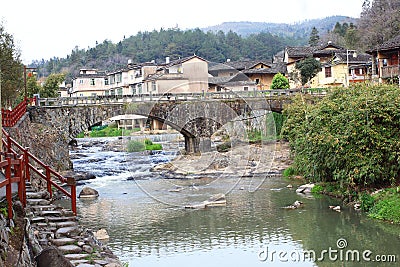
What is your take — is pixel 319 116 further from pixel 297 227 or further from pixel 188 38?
pixel 188 38

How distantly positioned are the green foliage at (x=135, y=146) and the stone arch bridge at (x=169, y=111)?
5.99 meters

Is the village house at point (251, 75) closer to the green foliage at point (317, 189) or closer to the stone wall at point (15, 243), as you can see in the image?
the green foliage at point (317, 189)

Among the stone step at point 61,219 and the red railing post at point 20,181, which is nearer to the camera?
the red railing post at point 20,181

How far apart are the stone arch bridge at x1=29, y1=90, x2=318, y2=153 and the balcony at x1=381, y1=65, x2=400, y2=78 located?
7723mm

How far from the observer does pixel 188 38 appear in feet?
356

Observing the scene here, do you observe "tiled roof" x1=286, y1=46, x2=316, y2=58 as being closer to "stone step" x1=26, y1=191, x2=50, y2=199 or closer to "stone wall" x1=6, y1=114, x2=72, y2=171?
"stone wall" x1=6, y1=114, x2=72, y2=171

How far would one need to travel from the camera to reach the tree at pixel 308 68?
192 ft

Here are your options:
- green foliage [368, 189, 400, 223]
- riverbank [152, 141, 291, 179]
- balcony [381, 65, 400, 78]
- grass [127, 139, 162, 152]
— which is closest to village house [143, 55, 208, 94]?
riverbank [152, 141, 291, 179]

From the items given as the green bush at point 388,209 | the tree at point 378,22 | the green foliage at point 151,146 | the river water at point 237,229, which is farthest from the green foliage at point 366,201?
the tree at point 378,22

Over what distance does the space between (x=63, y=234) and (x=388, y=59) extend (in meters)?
35.4

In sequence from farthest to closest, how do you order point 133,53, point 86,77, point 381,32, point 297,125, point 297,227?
point 133,53
point 86,77
point 381,32
point 297,125
point 297,227

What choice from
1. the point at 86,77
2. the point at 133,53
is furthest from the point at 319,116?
the point at 133,53

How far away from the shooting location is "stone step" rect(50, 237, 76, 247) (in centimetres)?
1354

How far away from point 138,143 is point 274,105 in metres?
14.7
